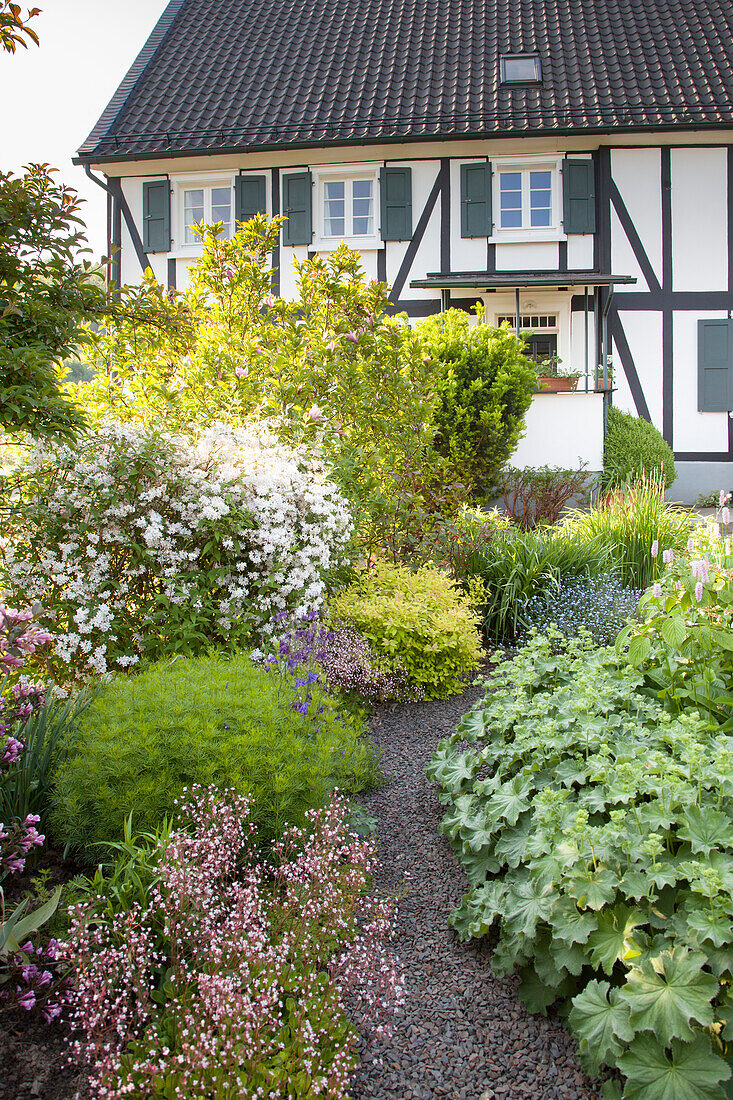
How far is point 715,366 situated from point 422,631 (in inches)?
397

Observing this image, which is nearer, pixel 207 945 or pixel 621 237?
pixel 207 945

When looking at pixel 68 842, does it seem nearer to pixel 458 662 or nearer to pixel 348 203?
pixel 458 662

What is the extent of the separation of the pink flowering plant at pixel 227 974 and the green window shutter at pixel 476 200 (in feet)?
38.3

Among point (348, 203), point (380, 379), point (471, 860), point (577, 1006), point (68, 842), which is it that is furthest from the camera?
point (348, 203)

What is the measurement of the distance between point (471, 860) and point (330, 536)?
2178 millimetres

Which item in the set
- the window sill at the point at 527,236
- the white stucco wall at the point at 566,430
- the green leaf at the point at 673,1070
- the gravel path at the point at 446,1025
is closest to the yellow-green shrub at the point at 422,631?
the gravel path at the point at 446,1025

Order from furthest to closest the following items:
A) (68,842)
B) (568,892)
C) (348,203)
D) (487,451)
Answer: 1. (348,203)
2. (487,451)
3. (68,842)
4. (568,892)

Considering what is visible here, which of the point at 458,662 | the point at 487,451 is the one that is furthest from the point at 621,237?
the point at 458,662

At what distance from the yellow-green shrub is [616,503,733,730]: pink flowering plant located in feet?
4.95

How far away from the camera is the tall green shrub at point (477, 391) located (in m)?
8.51

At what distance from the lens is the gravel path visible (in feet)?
5.76

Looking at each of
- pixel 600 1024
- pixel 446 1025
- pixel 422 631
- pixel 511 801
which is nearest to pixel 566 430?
pixel 422 631

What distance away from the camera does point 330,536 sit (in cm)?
425

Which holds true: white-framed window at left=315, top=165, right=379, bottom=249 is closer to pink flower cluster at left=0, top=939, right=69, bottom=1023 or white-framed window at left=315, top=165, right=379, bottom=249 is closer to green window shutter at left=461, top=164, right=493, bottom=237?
green window shutter at left=461, top=164, right=493, bottom=237
